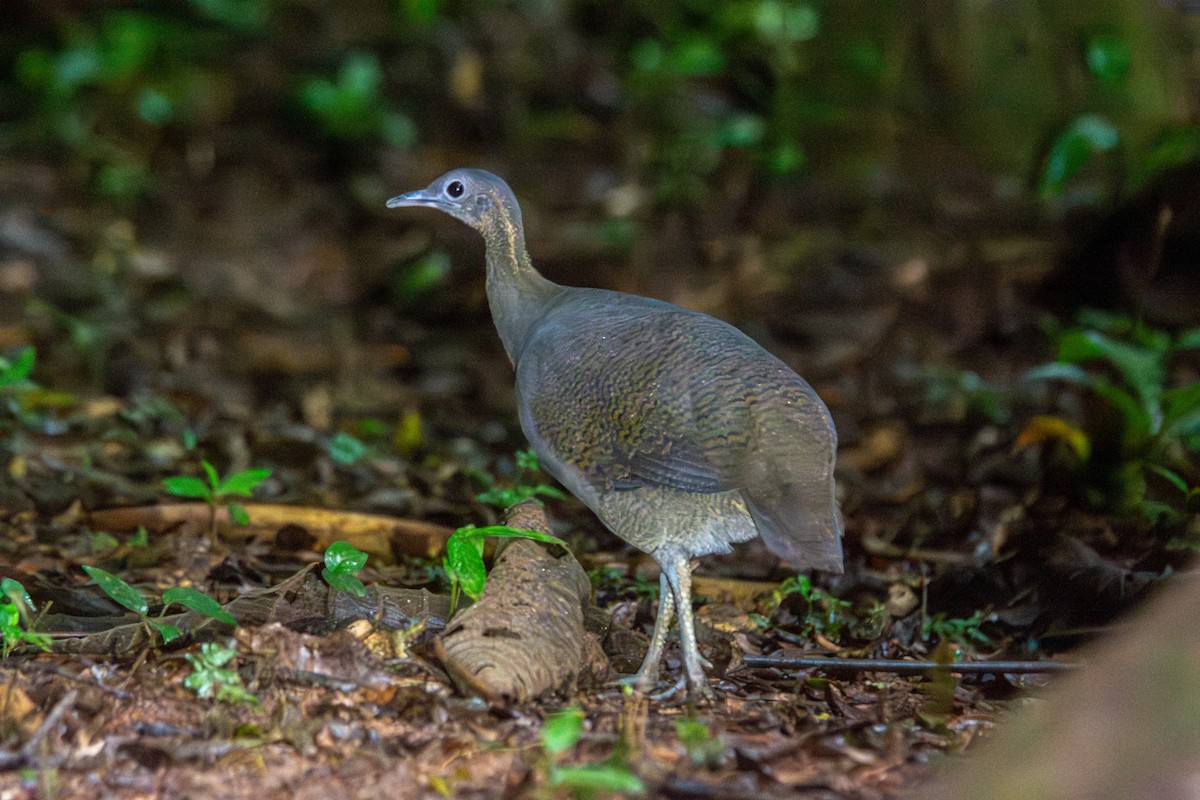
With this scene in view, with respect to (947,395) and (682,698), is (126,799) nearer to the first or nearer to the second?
(682,698)

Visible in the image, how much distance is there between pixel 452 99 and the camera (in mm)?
10250

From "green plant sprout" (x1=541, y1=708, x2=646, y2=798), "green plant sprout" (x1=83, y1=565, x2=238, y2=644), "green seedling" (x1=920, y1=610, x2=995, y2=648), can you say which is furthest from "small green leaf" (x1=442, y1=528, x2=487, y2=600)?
"green seedling" (x1=920, y1=610, x2=995, y2=648)

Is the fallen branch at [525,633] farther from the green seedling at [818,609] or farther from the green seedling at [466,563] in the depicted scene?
the green seedling at [818,609]

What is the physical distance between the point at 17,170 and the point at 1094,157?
814 centimetres

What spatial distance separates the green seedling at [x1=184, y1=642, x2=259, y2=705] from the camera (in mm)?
3240

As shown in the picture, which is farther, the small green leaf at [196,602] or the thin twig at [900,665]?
the thin twig at [900,665]

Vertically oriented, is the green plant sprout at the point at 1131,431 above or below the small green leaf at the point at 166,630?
above

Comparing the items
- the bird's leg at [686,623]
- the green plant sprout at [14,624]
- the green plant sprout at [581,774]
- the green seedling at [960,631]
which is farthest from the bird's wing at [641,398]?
the green plant sprout at [14,624]

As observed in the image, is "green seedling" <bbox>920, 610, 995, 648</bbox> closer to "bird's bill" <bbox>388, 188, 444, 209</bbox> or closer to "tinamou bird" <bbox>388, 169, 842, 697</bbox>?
"tinamou bird" <bbox>388, 169, 842, 697</bbox>

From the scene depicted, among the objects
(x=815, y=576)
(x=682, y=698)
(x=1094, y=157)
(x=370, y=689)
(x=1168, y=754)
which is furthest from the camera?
(x=1094, y=157)

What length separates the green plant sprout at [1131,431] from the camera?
18.4 ft

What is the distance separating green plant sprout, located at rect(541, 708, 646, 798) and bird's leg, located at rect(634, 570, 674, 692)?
89cm

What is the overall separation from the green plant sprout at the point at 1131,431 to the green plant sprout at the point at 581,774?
3620mm

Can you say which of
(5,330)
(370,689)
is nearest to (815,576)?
(370,689)
